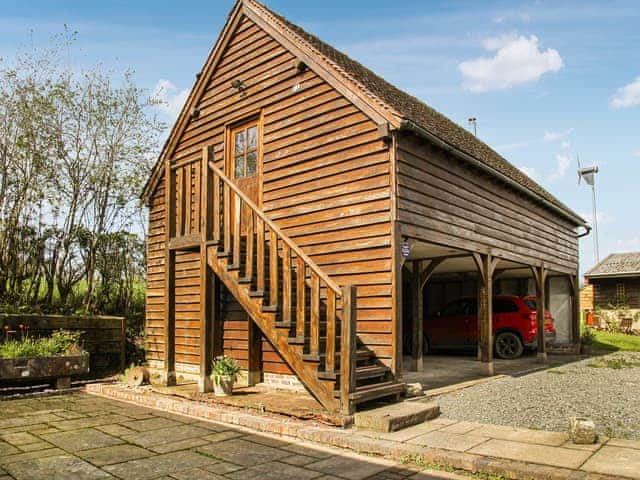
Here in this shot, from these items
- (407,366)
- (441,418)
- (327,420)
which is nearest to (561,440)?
(441,418)

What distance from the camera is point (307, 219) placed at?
339 inches

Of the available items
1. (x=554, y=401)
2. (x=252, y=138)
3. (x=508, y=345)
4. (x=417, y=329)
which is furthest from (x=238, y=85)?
(x=508, y=345)

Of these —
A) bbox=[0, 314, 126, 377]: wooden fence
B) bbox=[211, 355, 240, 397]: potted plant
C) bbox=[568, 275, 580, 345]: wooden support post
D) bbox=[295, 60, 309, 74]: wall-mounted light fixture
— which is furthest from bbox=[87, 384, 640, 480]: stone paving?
bbox=[568, 275, 580, 345]: wooden support post

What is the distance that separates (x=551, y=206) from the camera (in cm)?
1321

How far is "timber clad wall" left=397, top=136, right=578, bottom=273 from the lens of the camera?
777cm

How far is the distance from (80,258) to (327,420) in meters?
9.71

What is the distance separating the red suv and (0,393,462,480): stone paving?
8.67 m

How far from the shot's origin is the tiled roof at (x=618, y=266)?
23681mm

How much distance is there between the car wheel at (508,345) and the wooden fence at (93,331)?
892 centimetres

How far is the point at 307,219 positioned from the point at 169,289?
253 centimetres

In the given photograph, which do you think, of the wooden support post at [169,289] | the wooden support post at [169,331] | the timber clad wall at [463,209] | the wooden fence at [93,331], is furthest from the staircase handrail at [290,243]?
→ the wooden fence at [93,331]

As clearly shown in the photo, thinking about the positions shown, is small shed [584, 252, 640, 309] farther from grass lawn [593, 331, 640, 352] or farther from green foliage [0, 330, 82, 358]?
green foliage [0, 330, 82, 358]

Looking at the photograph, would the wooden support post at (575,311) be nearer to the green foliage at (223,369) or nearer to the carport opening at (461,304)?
the carport opening at (461,304)

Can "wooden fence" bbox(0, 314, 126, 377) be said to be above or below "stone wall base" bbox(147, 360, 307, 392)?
above
